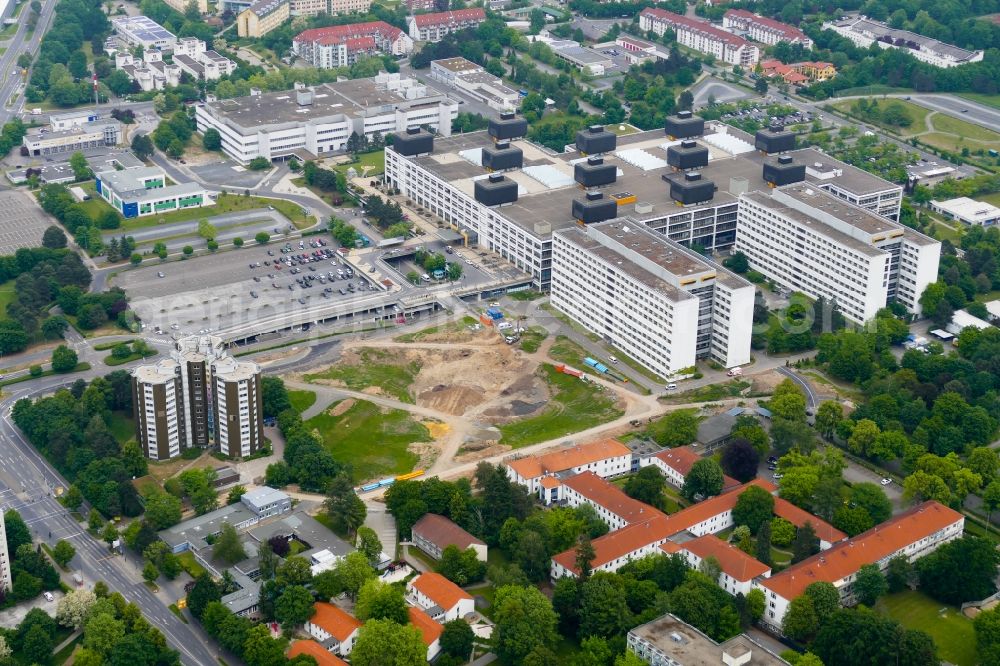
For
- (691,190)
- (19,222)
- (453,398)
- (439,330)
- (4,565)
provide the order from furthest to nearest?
(19,222) < (691,190) < (439,330) < (453,398) < (4,565)

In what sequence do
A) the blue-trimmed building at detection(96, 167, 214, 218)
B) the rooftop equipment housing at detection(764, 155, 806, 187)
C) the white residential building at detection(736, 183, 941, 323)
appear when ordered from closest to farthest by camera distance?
the white residential building at detection(736, 183, 941, 323) → the rooftop equipment housing at detection(764, 155, 806, 187) → the blue-trimmed building at detection(96, 167, 214, 218)

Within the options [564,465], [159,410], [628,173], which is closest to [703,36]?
[628,173]

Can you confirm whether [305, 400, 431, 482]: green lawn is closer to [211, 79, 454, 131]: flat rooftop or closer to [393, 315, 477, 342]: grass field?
[393, 315, 477, 342]: grass field

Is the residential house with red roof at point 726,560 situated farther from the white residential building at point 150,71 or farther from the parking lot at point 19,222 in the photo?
the white residential building at point 150,71

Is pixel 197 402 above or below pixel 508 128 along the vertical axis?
below

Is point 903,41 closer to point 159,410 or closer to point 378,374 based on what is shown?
point 378,374

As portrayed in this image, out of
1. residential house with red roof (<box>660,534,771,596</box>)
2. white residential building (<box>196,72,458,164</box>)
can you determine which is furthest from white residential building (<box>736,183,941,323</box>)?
white residential building (<box>196,72,458,164</box>)
